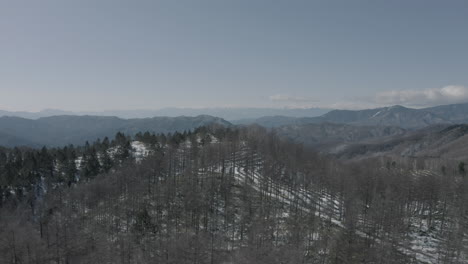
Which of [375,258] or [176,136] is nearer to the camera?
[375,258]

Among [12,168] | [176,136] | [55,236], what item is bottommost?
[55,236]

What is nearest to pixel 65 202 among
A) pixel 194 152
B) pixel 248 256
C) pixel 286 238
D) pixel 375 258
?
pixel 194 152

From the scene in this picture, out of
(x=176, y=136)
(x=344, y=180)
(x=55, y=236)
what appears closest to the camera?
(x=55, y=236)

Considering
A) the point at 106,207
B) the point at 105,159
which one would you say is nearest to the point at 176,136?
the point at 105,159

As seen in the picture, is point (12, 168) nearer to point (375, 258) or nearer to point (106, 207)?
point (106, 207)

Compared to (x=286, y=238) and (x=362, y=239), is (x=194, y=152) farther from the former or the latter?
(x=362, y=239)

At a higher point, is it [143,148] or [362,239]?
[143,148]

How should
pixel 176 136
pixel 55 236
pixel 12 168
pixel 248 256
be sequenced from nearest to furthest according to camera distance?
pixel 248 256 → pixel 55 236 → pixel 12 168 → pixel 176 136
